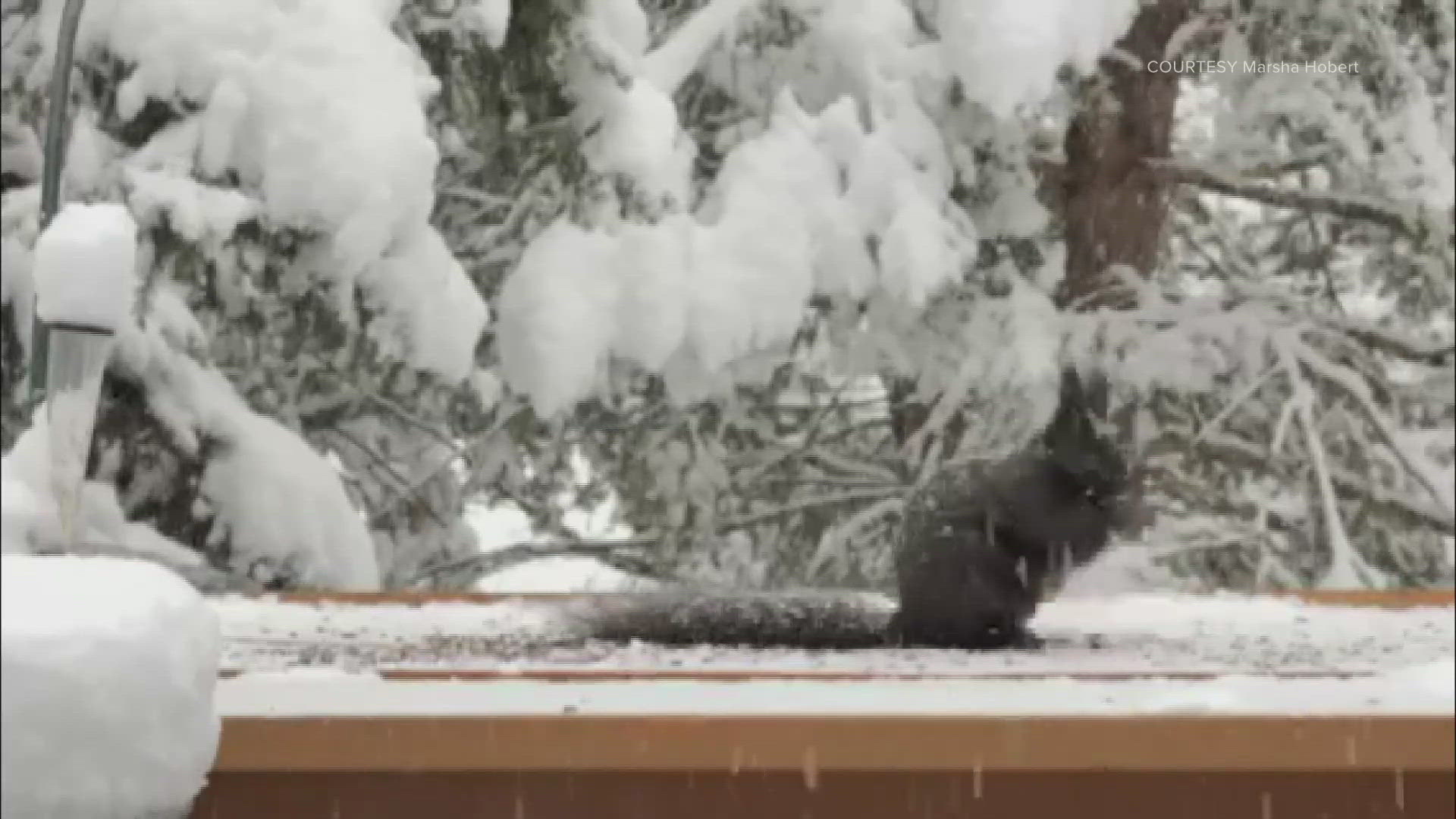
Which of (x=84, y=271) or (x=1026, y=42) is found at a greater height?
(x=1026, y=42)

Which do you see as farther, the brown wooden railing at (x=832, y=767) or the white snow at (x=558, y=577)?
the white snow at (x=558, y=577)

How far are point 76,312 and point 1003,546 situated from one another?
4.51 feet

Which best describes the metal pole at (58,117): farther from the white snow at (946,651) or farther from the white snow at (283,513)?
the white snow at (283,513)

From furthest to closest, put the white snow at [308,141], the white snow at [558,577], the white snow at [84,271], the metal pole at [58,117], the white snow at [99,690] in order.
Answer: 1. the white snow at [558,577]
2. the white snow at [308,141]
3. the metal pole at [58,117]
4. the white snow at [84,271]
5. the white snow at [99,690]

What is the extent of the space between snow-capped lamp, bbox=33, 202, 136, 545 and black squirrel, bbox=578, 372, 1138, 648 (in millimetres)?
1133

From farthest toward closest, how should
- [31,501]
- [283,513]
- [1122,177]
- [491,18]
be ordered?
1. [1122,177]
2. [283,513]
3. [491,18]
4. [31,501]

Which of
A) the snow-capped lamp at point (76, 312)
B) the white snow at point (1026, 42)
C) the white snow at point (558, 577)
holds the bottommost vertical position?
the white snow at point (558, 577)

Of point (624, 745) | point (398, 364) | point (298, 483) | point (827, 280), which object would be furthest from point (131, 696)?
point (398, 364)

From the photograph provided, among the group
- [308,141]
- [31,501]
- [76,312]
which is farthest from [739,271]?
[31,501]

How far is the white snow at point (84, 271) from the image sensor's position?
1460 mm

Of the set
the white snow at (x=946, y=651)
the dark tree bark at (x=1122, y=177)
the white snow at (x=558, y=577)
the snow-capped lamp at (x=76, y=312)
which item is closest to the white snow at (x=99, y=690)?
the snow-capped lamp at (x=76, y=312)

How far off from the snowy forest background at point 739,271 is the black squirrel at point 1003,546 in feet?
Result: 4.01

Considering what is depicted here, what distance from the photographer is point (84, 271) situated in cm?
146

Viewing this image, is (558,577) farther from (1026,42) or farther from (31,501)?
(31,501)
